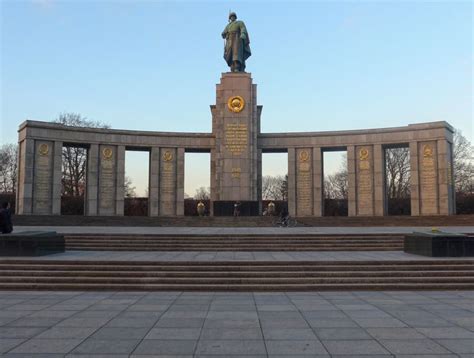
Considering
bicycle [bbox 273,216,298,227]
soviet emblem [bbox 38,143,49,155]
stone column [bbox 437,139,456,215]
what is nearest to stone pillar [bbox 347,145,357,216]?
stone column [bbox 437,139,456,215]

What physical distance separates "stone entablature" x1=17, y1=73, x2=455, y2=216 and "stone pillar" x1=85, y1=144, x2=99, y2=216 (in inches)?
3.2

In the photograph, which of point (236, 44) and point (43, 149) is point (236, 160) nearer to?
point (236, 44)

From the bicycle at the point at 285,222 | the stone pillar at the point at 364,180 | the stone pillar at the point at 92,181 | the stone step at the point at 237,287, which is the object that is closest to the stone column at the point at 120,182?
the stone pillar at the point at 92,181

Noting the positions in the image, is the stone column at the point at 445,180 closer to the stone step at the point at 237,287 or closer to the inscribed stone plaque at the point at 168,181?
the inscribed stone plaque at the point at 168,181

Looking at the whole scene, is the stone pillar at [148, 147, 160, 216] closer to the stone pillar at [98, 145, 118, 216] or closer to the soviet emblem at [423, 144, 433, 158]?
the stone pillar at [98, 145, 118, 216]

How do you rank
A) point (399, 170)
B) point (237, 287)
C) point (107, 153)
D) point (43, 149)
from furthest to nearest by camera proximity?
point (399, 170), point (107, 153), point (43, 149), point (237, 287)

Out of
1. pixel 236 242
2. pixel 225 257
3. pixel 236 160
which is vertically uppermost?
pixel 236 160

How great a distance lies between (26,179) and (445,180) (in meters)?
33.2

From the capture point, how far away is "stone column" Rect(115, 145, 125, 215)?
3756cm

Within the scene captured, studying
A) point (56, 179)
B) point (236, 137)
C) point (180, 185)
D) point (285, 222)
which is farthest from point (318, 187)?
point (56, 179)

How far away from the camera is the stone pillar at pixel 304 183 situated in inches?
1526

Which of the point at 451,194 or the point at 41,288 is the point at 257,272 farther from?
the point at 451,194

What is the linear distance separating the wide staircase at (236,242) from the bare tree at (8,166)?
4921 cm

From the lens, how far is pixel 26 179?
34.6m
